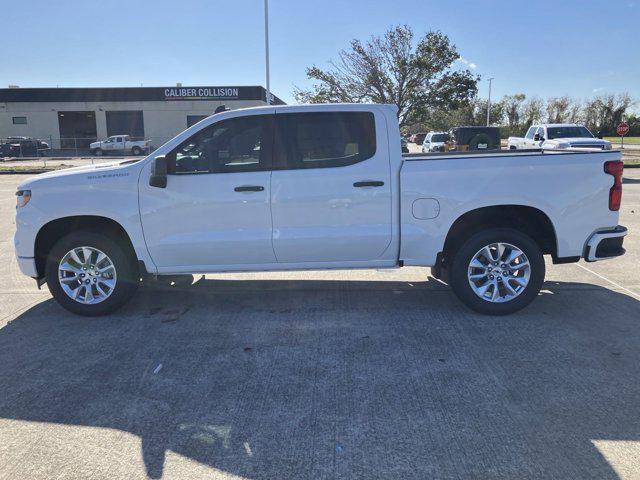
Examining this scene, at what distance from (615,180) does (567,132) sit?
18487 mm

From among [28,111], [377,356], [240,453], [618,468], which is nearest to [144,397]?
[240,453]

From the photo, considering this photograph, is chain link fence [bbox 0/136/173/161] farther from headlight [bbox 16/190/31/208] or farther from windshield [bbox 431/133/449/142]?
headlight [bbox 16/190/31/208]

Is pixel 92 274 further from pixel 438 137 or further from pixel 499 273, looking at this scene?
pixel 438 137

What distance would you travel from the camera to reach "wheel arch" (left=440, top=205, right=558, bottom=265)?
17.2 ft

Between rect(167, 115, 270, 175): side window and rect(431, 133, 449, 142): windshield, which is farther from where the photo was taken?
rect(431, 133, 449, 142): windshield

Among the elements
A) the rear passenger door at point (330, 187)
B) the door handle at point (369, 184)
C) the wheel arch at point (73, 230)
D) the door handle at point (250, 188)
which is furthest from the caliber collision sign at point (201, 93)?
the door handle at point (369, 184)

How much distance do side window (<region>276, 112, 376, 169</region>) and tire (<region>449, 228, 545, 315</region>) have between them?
1373 mm

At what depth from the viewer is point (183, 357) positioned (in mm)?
4422

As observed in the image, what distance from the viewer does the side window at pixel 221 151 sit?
5.17m

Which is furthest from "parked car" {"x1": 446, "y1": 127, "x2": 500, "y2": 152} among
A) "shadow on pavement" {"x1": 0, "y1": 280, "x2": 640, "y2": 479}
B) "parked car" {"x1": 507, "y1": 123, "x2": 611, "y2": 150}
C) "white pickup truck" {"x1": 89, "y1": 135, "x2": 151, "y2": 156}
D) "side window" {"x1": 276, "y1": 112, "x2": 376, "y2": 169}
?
"white pickup truck" {"x1": 89, "y1": 135, "x2": 151, "y2": 156}

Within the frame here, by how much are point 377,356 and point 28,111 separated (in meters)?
53.3

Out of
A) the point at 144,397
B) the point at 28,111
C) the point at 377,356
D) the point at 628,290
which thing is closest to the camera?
the point at 144,397

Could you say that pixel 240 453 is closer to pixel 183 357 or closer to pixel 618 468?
pixel 183 357

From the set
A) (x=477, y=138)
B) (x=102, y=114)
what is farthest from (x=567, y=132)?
(x=102, y=114)
